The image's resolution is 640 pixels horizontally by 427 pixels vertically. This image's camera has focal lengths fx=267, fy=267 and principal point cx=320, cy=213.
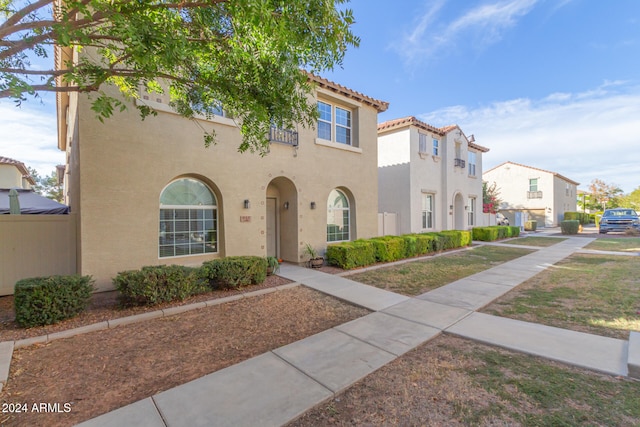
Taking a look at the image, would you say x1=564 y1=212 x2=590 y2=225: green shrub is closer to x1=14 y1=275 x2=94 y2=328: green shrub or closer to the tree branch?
x1=14 y1=275 x2=94 y2=328: green shrub

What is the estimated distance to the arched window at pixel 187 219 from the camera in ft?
25.0

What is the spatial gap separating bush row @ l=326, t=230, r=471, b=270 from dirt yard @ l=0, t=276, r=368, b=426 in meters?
3.64

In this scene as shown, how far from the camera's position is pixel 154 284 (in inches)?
229

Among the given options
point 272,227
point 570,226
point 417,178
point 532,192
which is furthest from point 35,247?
point 532,192

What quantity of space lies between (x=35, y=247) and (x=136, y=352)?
5.47m

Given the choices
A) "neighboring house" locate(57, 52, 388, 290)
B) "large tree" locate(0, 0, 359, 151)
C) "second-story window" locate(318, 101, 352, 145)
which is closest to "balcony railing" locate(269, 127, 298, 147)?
"neighboring house" locate(57, 52, 388, 290)

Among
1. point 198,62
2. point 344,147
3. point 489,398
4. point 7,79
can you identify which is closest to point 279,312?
point 489,398

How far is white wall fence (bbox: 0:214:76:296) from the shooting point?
6.62 meters

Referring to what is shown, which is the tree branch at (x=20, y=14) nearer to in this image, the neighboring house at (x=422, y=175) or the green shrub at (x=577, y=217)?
the neighboring house at (x=422, y=175)

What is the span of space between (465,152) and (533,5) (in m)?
11.5

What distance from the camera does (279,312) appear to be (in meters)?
5.74

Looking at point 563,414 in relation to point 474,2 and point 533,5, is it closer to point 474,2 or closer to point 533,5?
point 474,2

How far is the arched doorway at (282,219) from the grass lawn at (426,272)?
2859 mm

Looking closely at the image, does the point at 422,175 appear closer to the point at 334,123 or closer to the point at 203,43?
the point at 334,123
